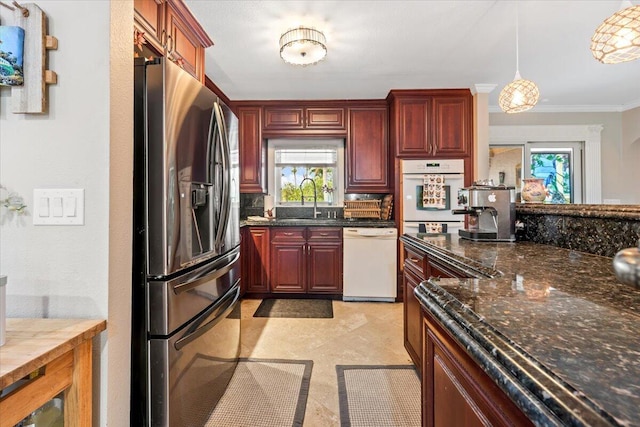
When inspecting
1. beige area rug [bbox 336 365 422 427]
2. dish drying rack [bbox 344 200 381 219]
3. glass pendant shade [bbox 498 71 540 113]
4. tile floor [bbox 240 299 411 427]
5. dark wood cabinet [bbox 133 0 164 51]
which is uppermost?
dark wood cabinet [bbox 133 0 164 51]

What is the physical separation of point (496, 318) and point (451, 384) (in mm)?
246

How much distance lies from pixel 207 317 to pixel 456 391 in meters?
1.22

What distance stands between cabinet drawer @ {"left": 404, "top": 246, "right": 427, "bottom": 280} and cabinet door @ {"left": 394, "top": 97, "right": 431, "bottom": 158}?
1.86 metres

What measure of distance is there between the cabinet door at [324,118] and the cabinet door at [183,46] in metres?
1.65

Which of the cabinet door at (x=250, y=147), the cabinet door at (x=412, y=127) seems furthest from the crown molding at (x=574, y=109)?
the cabinet door at (x=250, y=147)

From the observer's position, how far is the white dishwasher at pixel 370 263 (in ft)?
11.4

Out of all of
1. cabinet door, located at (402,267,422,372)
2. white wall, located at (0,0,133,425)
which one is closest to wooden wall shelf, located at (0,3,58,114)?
white wall, located at (0,0,133,425)

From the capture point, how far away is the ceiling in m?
2.11

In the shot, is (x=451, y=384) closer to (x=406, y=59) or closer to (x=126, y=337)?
(x=126, y=337)

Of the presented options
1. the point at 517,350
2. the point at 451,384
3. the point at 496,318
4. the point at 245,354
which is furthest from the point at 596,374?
the point at 245,354

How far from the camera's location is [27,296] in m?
1.02

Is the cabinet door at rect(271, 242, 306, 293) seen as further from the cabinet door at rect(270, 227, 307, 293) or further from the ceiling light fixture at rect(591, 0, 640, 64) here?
the ceiling light fixture at rect(591, 0, 640, 64)

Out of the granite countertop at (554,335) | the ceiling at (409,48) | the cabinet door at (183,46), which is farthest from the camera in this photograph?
the ceiling at (409,48)

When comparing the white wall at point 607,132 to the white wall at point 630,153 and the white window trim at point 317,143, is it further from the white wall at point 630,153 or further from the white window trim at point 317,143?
the white window trim at point 317,143
